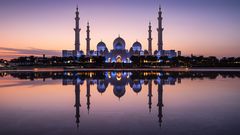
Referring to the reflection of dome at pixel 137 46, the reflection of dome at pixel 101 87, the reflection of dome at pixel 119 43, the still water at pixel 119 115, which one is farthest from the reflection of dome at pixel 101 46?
the still water at pixel 119 115

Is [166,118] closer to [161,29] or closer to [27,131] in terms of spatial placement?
[27,131]

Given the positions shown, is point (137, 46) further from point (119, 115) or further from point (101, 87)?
point (119, 115)

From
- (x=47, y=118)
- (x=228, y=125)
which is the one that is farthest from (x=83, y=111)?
(x=228, y=125)

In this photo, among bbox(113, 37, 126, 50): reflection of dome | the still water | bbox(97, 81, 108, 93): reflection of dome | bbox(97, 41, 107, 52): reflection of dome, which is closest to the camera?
Answer: the still water

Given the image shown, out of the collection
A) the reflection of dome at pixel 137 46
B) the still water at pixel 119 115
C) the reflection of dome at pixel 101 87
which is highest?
the reflection of dome at pixel 137 46

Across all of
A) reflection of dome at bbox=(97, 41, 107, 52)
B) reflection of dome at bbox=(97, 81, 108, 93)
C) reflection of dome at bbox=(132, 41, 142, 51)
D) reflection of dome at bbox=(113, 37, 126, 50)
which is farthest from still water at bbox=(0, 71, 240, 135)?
reflection of dome at bbox=(97, 41, 107, 52)

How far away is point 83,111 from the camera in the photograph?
842cm

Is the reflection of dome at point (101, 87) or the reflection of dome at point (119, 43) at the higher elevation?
the reflection of dome at point (119, 43)

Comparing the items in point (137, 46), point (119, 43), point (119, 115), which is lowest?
point (119, 115)

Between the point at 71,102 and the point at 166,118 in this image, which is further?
the point at 71,102

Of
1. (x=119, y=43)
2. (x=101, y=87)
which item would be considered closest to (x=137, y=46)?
(x=119, y=43)

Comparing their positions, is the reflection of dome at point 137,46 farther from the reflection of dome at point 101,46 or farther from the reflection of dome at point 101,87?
the reflection of dome at point 101,87

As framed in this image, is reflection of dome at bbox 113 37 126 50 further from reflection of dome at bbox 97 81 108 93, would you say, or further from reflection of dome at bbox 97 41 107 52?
reflection of dome at bbox 97 81 108 93

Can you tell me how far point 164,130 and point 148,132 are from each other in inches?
14.7
